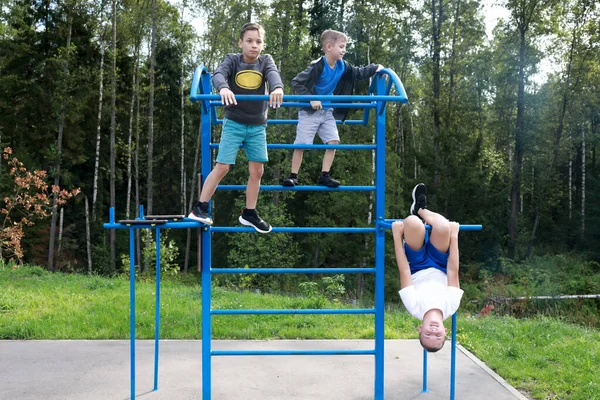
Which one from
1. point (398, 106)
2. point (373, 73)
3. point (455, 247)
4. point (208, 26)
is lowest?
point (455, 247)

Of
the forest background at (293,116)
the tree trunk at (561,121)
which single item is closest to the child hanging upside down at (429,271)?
the forest background at (293,116)

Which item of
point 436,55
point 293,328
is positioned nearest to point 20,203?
point 293,328

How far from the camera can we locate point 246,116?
3262 mm

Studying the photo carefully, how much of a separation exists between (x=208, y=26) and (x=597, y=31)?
13.5 m

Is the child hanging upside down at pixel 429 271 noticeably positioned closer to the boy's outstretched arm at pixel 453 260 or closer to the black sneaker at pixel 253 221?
the boy's outstretched arm at pixel 453 260

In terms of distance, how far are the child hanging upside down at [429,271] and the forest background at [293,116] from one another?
11.1 meters

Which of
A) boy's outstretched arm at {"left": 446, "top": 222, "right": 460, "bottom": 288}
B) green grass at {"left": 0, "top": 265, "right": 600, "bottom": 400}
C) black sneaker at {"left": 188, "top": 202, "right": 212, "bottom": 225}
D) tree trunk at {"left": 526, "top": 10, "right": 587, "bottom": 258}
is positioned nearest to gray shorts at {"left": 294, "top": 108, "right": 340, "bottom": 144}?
black sneaker at {"left": 188, "top": 202, "right": 212, "bottom": 225}

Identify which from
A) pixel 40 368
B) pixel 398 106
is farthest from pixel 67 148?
pixel 40 368

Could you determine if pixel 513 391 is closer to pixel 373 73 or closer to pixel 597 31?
pixel 373 73

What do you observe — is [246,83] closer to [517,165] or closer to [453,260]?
[453,260]

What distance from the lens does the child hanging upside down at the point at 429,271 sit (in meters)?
2.90

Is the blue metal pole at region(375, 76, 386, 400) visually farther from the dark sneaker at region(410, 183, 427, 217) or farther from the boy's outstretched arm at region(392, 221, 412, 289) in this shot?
the boy's outstretched arm at region(392, 221, 412, 289)

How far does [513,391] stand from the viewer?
3.60 meters

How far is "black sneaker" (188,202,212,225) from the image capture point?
3187mm
